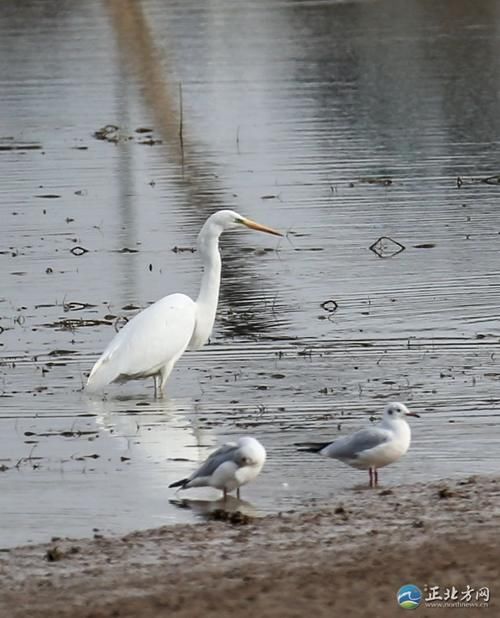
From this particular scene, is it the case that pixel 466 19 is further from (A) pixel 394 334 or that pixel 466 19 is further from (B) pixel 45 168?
(A) pixel 394 334

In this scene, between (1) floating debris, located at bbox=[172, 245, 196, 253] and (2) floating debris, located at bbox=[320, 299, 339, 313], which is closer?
(2) floating debris, located at bbox=[320, 299, 339, 313]

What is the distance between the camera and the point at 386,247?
55.5ft

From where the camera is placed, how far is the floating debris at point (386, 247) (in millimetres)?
16656

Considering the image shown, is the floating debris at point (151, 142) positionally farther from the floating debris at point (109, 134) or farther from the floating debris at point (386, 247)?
the floating debris at point (386, 247)

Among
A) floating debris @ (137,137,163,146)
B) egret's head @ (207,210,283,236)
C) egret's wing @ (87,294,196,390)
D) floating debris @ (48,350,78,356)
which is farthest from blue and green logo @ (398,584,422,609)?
floating debris @ (137,137,163,146)

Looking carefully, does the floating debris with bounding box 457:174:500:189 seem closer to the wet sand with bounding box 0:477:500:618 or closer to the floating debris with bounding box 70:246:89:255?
the floating debris with bounding box 70:246:89:255

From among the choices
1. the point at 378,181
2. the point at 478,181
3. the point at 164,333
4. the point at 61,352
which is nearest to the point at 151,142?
the point at 378,181

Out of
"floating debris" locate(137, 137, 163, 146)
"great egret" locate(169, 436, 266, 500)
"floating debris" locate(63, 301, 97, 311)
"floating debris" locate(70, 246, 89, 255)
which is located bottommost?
"great egret" locate(169, 436, 266, 500)

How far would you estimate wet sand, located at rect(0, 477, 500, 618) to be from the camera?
22.3ft

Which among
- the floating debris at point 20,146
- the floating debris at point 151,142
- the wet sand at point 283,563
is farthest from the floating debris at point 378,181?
the wet sand at point 283,563

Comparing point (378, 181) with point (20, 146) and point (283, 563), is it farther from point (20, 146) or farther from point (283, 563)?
point (283, 563)

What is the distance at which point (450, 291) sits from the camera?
48.1 ft

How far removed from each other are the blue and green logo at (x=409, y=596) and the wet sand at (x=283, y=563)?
4 cm

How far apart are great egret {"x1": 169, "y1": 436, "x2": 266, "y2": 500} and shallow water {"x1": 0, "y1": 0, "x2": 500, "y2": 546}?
0.22 m
